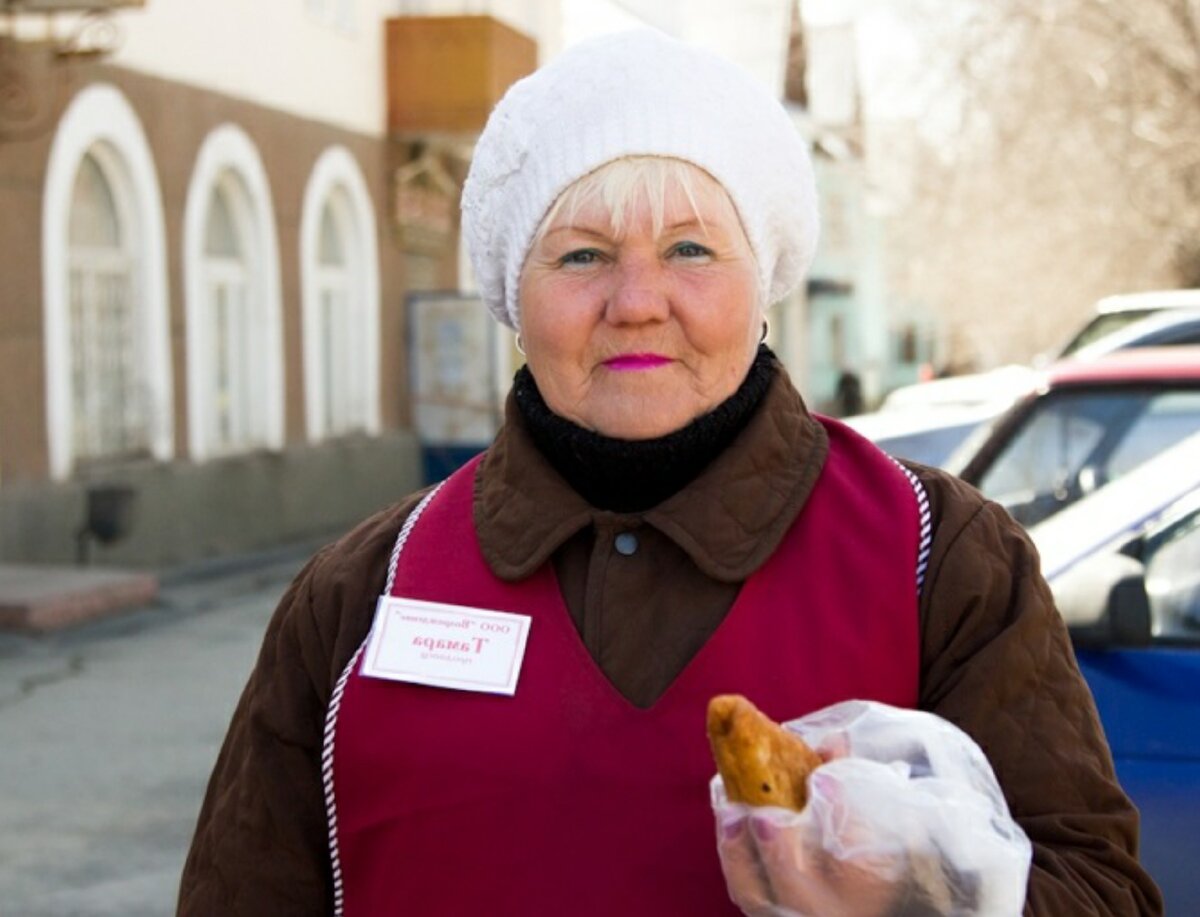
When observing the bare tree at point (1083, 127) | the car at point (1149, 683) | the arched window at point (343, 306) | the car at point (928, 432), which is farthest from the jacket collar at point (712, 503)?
the arched window at point (343, 306)

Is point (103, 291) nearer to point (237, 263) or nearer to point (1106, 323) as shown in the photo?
point (237, 263)

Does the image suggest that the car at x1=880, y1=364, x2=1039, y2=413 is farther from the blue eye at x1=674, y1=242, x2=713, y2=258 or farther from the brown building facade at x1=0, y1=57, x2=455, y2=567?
the blue eye at x1=674, y1=242, x2=713, y2=258

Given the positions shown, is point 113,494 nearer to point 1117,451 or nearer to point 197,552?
point 197,552

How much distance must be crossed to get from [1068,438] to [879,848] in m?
4.75

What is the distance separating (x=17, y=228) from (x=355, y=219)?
21.8 feet

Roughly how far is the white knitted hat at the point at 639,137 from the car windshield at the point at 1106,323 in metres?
11.2

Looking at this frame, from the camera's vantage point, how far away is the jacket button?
2.10 meters

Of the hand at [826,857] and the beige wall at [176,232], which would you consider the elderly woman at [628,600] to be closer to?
the hand at [826,857]

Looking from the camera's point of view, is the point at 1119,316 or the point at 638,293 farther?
the point at 1119,316

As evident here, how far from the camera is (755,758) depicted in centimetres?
167

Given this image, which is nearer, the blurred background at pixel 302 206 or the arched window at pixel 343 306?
the blurred background at pixel 302 206

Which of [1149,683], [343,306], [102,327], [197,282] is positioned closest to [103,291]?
[102,327]

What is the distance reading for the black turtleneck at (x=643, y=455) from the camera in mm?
2105

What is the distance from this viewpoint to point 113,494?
1352 cm
